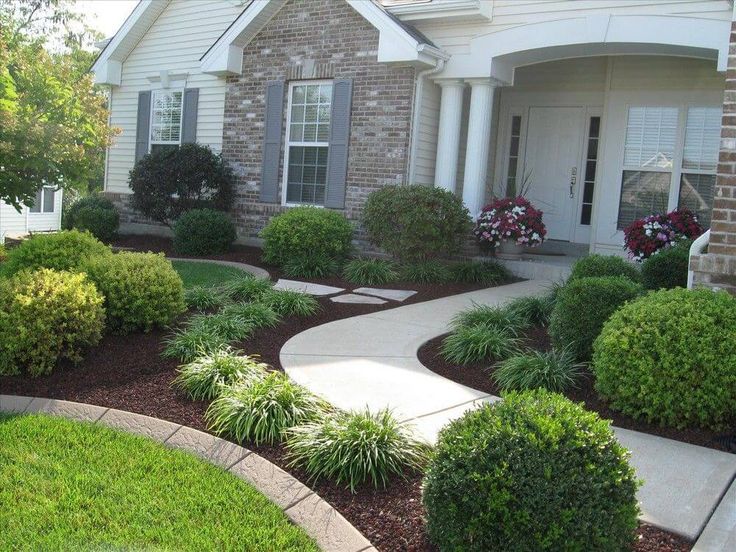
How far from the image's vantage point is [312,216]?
1100 cm

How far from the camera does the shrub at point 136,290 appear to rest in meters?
6.45

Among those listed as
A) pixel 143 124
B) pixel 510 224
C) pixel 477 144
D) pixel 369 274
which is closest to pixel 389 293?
pixel 369 274

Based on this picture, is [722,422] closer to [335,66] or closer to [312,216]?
[312,216]

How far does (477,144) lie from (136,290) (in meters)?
6.71

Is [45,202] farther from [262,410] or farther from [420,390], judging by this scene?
[262,410]

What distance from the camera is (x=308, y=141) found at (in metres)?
13.2

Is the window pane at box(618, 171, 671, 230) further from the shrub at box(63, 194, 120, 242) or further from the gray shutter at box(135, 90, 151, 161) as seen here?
the gray shutter at box(135, 90, 151, 161)

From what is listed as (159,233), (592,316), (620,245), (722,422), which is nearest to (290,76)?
(159,233)

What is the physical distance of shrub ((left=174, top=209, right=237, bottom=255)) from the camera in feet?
40.9

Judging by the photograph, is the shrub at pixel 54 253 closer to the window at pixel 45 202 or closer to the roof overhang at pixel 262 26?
the roof overhang at pixel 262 26

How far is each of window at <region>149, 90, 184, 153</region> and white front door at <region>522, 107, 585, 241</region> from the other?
6.85m

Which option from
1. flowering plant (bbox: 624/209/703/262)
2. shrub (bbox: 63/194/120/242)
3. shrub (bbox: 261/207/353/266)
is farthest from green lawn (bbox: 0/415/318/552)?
shrub (bbox: 63/194/120/242)

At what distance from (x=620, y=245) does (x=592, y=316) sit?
21.3ft

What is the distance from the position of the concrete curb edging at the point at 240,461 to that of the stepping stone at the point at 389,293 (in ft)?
15.0
